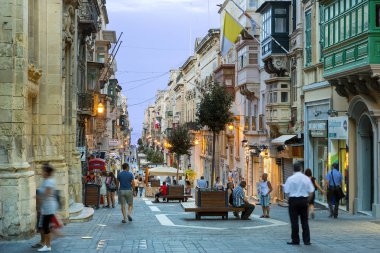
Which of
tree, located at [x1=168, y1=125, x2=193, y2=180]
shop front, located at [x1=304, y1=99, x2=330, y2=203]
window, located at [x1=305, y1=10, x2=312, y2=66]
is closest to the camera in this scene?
shop front, located at [x1=304, y1=99, x2=330, y2=203]

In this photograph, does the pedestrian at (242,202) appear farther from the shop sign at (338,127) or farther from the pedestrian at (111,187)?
the pedestrian at (111,187)

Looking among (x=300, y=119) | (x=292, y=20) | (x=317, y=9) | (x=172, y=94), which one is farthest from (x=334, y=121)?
(x=172, y=94)

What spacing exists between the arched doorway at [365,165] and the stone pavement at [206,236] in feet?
6.97

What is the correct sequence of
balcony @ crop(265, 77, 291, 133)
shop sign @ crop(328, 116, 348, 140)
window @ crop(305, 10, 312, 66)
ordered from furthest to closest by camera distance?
1. balcony @ crop(265, 77, 291, 133)
2. window @ crop(305, 10, 312, 66)
3. shop sign @ crop(328, 116, 348, 140)

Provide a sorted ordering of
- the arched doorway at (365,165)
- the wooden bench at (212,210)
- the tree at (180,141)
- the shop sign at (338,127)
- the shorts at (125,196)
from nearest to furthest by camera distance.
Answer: the shorts at (125,196) → the wooden bench at (212,210) → the arched doorway at (365,165) → the shop sign at (338,127) → the tree at (180,141)

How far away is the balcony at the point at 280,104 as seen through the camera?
4153cm

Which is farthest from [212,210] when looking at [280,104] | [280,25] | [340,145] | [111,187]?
[280,25]

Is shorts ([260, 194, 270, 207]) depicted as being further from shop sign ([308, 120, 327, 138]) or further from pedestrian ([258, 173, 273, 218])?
shop sign ([308, 120, 327, 138])

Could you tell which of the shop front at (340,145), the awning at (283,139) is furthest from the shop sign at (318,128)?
the awning at (283,139)

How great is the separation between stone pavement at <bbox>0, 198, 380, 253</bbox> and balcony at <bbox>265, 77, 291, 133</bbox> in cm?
1833

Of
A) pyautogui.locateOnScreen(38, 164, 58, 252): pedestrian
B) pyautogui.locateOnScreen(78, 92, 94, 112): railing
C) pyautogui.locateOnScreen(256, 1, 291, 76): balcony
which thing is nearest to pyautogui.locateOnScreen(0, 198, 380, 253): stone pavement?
pyautogui.locateOnScreen(38, 164, 58, 252): pedestrian

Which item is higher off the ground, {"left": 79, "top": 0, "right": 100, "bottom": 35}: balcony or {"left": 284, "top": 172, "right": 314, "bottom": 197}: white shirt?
{"left": 79, "top": 0, "right": 100, "bottom": 35}: balcony

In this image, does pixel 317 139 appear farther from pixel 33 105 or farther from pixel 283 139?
pixel 33 105

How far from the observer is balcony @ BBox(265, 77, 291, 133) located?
41.5m
